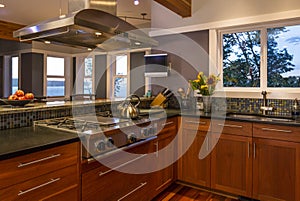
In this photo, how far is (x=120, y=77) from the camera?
6.13 meters

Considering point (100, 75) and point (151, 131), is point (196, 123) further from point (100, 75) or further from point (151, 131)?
point (100, 75)

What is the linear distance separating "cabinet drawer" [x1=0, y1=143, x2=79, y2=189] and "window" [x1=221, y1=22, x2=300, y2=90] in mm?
2429

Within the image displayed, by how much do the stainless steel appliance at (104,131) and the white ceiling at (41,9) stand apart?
8.38 feet

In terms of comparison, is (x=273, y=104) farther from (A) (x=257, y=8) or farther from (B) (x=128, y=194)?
(B) (x=128, y=194)

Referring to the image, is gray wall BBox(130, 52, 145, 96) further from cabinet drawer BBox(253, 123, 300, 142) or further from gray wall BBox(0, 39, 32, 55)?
cabinet drawer BBox(253, 123, 300, 142)

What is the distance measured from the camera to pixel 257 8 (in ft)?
9.73

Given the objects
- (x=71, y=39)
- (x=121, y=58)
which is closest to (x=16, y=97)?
(x=71, y=39)

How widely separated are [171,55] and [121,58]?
2.70 meters

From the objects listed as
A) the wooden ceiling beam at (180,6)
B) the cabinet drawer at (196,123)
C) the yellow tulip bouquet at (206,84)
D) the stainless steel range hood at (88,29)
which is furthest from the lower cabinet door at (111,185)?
the wooden ceiling beam at (180,6)

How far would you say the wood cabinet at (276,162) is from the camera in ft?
7.48

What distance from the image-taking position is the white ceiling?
4.12m

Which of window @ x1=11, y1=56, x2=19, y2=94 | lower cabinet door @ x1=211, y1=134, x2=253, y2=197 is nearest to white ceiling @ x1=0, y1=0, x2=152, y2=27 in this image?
window @ x1=11, y1=56, x2=19, y2=94

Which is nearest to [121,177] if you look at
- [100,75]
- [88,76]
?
[100,75]

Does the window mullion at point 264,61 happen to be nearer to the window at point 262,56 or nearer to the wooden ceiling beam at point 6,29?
the window at point 262,56
